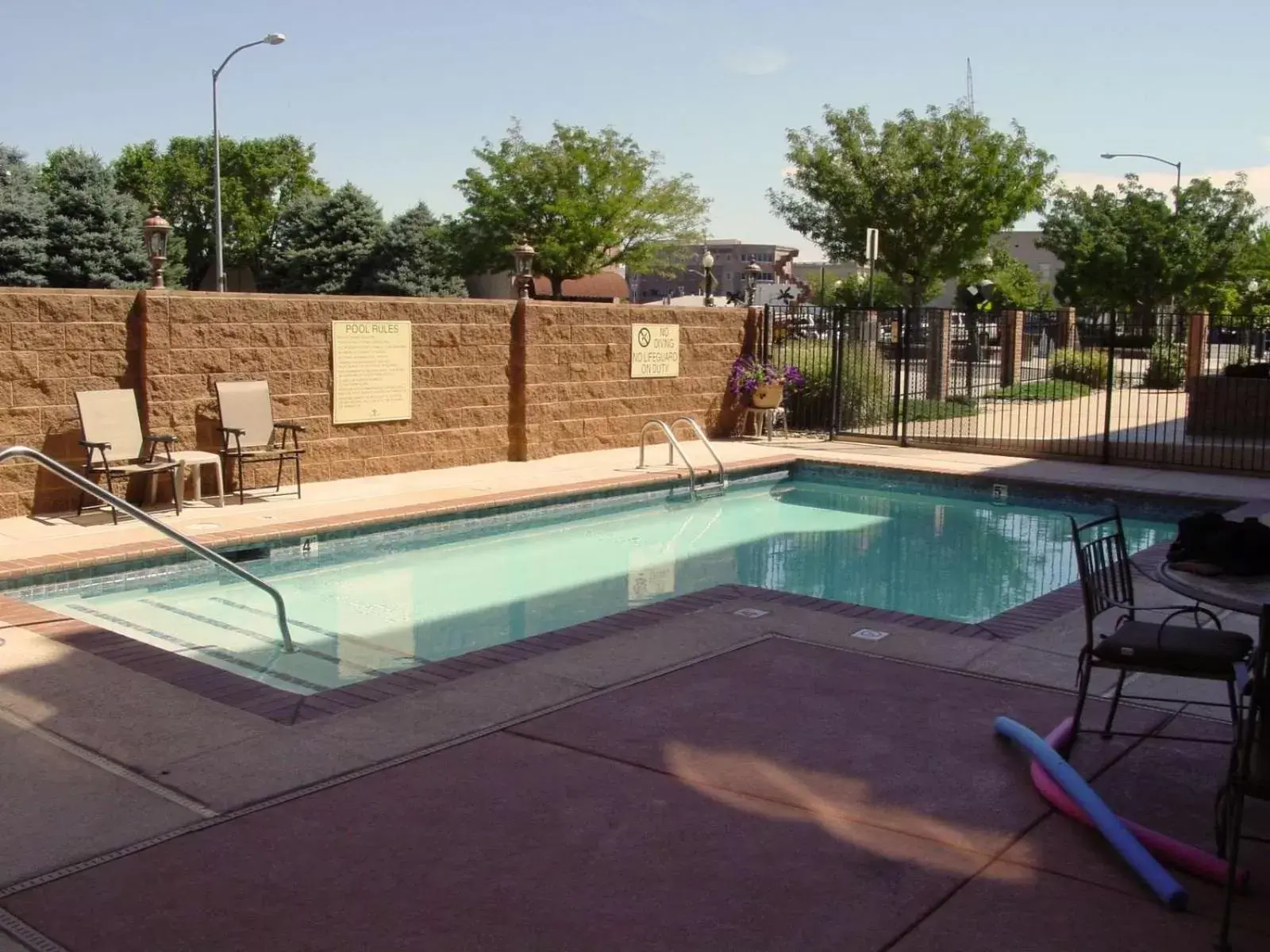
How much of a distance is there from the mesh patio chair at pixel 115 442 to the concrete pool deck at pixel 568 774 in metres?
3.96

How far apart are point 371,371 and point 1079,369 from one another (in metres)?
18.5

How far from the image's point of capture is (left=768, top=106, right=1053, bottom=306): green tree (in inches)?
998

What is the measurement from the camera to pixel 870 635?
660 centimetres

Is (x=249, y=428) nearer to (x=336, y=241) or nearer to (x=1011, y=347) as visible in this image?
(x=1011, y=347)

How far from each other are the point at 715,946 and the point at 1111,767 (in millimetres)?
2068

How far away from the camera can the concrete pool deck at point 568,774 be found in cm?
342

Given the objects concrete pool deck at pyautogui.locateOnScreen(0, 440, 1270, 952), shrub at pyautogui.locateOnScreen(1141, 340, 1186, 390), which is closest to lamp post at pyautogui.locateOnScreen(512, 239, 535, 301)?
concrete pool deck at pyautogui.locateOnScreen(0, 440, 1270, 952)

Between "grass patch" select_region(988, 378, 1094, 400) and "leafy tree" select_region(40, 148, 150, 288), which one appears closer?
"grass patch" select_region(988, 378, 1094, 400)

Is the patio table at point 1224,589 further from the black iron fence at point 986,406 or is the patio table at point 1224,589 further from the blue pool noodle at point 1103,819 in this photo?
the black iron fence at point 986,406

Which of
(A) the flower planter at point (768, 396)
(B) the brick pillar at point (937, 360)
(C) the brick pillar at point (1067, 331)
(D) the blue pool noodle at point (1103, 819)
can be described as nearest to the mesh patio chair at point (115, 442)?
(D) the blue pool noodle at point (1103, 819)

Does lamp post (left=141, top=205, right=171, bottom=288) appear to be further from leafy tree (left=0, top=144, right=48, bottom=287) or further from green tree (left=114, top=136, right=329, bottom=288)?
green tree (left=114, top=136, right=329, bottom=288)

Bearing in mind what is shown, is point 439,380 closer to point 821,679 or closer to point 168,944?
point 821,679

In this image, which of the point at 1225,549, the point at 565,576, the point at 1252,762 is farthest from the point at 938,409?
the point at 1252,762

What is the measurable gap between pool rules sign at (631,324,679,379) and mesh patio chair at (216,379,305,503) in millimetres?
5359
